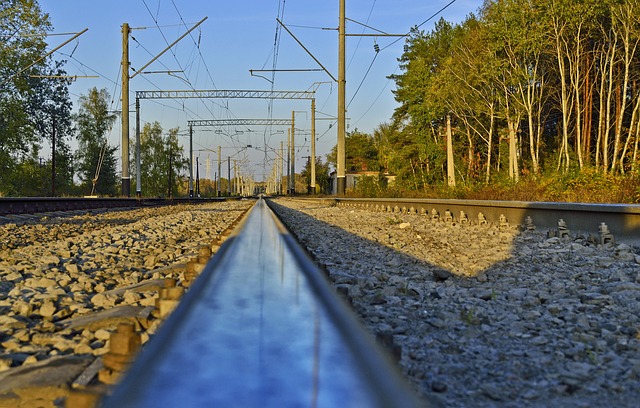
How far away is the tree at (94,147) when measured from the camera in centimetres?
6981

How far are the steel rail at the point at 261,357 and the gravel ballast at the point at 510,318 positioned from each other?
0.66ft

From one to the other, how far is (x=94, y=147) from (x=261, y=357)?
76.5m

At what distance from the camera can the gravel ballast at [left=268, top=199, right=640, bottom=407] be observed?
92.4 inches

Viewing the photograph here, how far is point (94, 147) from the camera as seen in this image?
7281 cm

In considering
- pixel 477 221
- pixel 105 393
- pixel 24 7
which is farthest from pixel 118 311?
pixel 24 7

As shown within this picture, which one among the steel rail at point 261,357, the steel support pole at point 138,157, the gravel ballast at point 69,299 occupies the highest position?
the steel support pole at point 138,157

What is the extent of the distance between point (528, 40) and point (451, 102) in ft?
33.1

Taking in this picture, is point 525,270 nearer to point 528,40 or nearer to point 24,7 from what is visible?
point 528,40

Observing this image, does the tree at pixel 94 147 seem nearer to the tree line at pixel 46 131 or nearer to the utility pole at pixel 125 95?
the tree line at pixel 46 131

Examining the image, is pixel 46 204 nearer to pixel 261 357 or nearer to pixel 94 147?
pixel 261 357

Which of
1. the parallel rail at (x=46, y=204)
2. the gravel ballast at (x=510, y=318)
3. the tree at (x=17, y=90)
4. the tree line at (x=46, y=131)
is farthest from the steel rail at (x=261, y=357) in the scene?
the tree at (x=17, y=90)

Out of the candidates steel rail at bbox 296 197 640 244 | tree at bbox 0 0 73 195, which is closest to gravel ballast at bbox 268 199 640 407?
steel rail at bbox 296 197 640 244

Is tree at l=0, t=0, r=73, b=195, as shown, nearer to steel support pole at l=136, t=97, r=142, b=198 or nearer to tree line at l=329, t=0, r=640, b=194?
steel support pole at l=136, t=97, r=142, b=198

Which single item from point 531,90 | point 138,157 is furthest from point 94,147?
point 531,90
